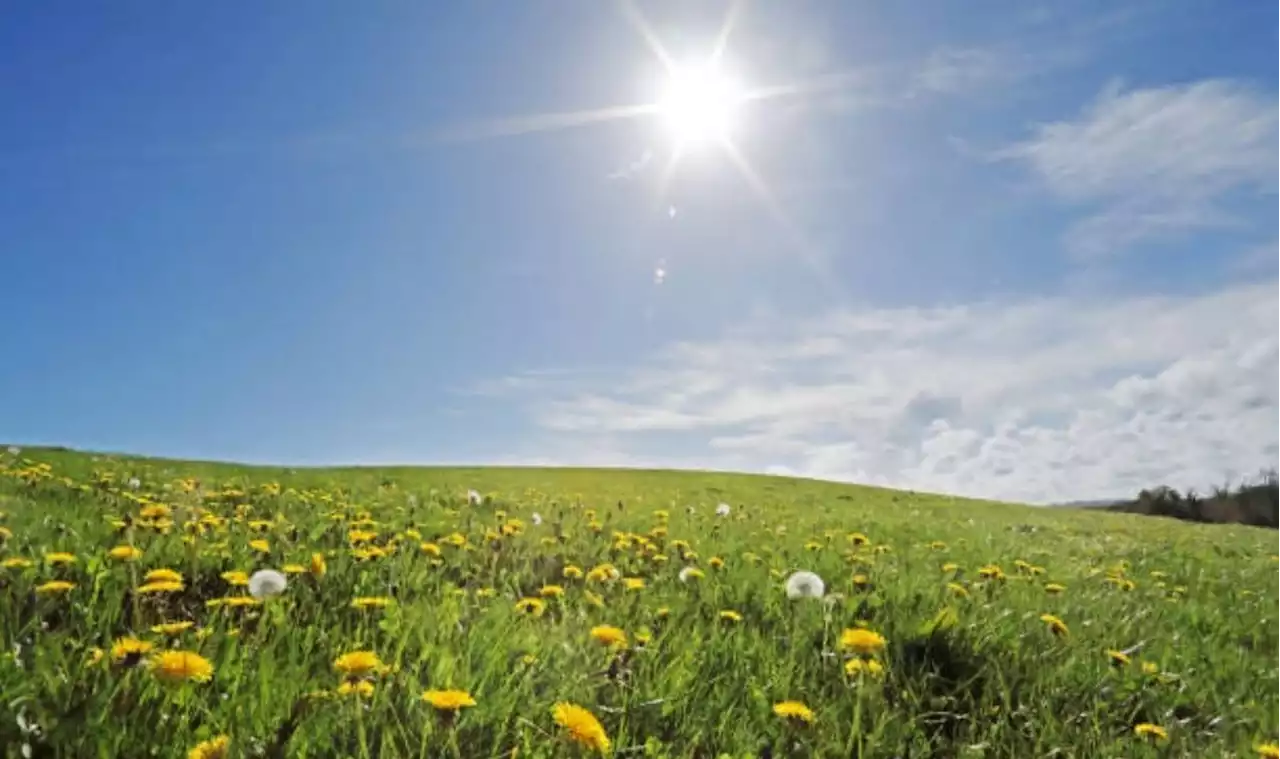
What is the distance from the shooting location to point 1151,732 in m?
3.72

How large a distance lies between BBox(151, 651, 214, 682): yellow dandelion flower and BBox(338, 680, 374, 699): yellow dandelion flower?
376 mm

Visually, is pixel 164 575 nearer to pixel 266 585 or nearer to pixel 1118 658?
pixel 266 585

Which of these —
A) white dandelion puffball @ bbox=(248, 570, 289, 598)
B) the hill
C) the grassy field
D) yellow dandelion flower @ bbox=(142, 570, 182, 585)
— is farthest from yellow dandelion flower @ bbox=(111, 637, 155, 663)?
the hill

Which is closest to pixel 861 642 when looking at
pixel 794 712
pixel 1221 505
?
pixel 794 712

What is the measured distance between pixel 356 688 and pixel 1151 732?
3.25m

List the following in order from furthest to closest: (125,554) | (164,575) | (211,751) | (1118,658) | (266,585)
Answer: (1118,658) < (125,554) < (266,585) < (164,575) < (211,751)

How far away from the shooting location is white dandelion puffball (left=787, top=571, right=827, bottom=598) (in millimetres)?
4691

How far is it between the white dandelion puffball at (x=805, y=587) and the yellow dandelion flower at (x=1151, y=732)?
1.54 m

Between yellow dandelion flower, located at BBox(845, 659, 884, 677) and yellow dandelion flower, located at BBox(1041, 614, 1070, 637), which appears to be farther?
yellow dandelion flower, located at BBox(1041, 614, 1070, 637)

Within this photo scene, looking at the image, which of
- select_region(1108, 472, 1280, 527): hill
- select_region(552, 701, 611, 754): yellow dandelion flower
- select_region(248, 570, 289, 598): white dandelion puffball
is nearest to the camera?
select_region(552, 701, 611, 754): yellow dandelion flower

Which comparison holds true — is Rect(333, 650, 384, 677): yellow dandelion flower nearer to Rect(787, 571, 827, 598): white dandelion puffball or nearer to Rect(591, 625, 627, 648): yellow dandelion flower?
Rect(591, 625, 627, 648): yellow dandelion flower

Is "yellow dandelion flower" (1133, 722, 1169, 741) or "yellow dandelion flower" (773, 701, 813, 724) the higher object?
"yellow dandelion flower" (773, 701, 813, 724)

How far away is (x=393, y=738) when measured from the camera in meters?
2.46

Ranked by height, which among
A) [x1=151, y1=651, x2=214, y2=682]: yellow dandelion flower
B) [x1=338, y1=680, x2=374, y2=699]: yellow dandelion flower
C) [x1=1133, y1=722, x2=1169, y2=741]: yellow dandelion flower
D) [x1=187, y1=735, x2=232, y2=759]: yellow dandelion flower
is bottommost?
[x1=1133, y1=722, x2=1169, y2=741]: yellow dandelion flower
